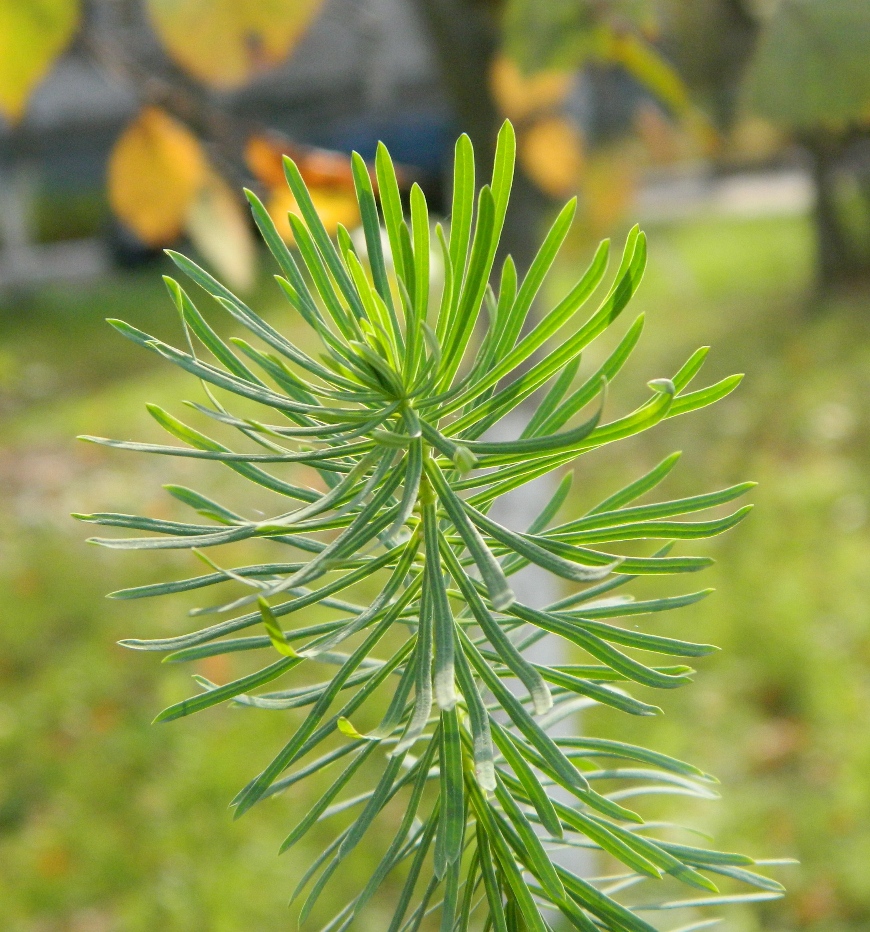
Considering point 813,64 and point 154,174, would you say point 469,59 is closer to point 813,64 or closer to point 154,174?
point 154,174

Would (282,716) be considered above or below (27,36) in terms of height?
below

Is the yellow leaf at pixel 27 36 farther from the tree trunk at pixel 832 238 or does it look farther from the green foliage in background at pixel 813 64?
the tree trunk at pixel 832 238

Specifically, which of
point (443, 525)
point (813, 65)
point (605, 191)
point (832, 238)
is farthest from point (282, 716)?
point (832, 238)

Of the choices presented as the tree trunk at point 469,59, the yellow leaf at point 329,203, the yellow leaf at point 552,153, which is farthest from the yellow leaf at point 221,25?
the yellow leaf at point 552,153

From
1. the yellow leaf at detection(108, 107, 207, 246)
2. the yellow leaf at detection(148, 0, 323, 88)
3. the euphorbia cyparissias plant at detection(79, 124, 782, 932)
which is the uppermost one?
the yellow leaf at detection(148, 0, 323, 88)

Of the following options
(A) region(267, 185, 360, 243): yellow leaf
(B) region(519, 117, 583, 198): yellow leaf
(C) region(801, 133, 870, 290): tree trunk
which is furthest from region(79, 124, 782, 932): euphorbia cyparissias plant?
(C) region(801, 133, 870, 290): tree trunk

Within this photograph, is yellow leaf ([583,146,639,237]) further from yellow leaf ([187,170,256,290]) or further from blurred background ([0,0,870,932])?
yellow leaf ([187,170,256,290])
